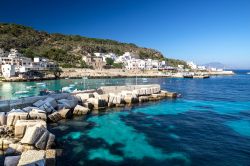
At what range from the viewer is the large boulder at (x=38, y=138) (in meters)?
14.4

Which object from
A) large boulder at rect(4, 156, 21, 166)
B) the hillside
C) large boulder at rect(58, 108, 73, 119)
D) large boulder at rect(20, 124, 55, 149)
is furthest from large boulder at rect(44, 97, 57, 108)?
the hillside

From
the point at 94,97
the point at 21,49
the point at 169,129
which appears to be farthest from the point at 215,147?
the point at 21,49

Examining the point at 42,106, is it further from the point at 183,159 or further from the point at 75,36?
the point at 75,36

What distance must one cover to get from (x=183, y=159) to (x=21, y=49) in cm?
12380

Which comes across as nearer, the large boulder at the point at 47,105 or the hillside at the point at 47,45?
the large boulder at the point at 47,105

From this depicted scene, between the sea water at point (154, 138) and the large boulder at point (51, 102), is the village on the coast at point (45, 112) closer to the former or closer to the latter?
the large boulder at point (51, 102)

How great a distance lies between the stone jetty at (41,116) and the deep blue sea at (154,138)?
1.27m

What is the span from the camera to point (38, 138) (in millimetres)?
14711

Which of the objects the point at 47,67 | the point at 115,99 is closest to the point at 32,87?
the point at 115,99

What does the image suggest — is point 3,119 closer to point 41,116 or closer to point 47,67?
point 41,116

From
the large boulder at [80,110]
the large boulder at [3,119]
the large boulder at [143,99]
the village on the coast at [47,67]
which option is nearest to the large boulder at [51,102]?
the large boulder at [80,110]

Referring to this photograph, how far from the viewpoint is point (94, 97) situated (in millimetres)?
32250

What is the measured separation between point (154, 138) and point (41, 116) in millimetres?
10171

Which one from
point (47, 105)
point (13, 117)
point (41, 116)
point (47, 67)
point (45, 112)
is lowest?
point (41, 116)
